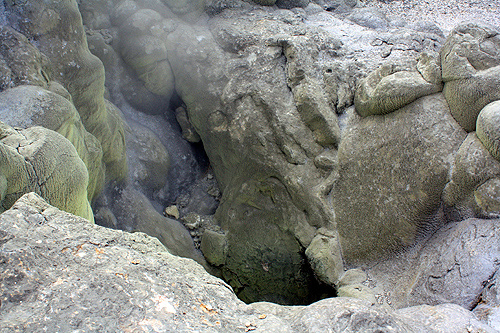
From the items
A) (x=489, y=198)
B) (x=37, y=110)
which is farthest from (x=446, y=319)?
(x=37, y=110)

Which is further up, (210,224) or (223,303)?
(223,303)

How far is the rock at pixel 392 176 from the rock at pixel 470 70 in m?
0.09

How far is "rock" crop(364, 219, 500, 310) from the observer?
1788mm

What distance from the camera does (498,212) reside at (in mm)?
1957

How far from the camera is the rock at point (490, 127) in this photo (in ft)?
6.48

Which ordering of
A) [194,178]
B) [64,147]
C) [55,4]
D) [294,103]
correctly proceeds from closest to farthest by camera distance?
[64,147] < [55,4] < [294,103] < [194,178]

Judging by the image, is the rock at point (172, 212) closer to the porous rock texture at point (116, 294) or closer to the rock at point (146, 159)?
the rock at point (146, 159)

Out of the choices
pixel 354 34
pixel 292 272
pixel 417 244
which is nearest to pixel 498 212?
pixel 417 244

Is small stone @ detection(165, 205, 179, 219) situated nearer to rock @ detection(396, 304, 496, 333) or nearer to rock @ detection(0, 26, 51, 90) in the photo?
rock @ detection(0, 26, 51, 90)

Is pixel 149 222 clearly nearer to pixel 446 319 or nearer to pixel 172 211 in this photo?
pixel 172 211

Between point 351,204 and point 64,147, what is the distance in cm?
189

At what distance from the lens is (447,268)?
198 cm

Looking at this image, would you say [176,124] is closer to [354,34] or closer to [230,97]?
[230,97]

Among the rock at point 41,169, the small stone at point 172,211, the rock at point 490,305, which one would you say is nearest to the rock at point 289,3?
the small stone at point 172,211
